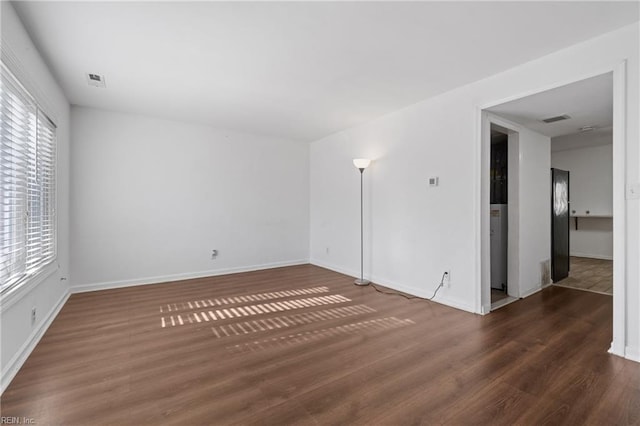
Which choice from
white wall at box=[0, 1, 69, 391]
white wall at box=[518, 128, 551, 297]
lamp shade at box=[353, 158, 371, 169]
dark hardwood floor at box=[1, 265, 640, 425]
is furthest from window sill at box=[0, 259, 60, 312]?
white wall at box=[518, 128, 551, 297]

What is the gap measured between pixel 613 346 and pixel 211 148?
5545 mm

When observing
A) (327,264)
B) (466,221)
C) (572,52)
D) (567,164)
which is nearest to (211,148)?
(327,264)

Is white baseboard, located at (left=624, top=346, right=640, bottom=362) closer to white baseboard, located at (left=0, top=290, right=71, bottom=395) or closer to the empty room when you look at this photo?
the empty room

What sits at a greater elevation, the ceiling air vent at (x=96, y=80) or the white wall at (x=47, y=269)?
the ceiling air vent at (x=96, y=80)

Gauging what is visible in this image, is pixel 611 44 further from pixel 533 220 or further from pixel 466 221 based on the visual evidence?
pixel 533 220

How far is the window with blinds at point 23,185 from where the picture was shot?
6.96 ft

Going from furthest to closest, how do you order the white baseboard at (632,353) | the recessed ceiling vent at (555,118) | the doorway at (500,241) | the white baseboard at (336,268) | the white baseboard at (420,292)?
the white baseboard at (336,268), the doorway at (500,241), the recessed ceiling vent at (555,118), the white baseboard at (420,292), the white baseboard at (632,353)

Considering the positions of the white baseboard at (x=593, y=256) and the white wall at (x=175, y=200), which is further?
the white baseboard at (x=593, y=256)

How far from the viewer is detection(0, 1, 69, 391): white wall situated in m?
2.03

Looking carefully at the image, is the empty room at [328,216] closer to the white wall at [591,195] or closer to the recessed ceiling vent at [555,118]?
the recessed ceiling vent at [555,118]

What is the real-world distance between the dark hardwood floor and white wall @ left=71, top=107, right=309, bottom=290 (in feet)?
3.33

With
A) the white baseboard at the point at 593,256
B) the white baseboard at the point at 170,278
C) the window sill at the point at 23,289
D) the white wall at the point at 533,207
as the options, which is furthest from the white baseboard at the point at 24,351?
the white baseboard at the point at 593,256

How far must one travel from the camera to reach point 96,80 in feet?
10.8

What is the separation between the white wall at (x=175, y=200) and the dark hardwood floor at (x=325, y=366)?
101cm
